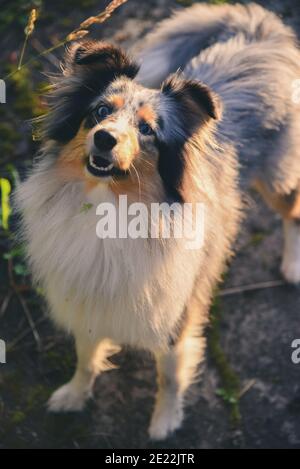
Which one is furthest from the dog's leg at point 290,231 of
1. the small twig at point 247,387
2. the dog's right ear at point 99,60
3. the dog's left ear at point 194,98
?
the dog's right ear at point 99,60

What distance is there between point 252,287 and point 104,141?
1.80 meters

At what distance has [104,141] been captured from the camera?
2385 millimetres

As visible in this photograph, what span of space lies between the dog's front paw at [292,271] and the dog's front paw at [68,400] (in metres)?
1.37

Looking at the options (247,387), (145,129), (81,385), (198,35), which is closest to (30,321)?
(81,385)

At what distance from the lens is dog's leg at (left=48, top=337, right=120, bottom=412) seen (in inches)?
131

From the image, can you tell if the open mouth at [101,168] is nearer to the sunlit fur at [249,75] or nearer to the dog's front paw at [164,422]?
the sunlit fur at [249,75]

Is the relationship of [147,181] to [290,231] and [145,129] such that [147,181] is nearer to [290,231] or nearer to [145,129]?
[145,129]

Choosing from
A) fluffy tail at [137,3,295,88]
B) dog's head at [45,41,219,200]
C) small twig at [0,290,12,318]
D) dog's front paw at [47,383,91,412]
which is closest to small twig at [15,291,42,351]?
small twig at [0,290,12,318]

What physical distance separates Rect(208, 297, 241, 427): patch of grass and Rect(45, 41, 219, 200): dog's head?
1253mm

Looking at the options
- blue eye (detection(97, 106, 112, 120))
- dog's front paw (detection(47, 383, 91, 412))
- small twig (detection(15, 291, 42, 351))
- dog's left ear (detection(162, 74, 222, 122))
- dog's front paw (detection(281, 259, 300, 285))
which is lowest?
dog's front paw (detection(47, 383, 91, 412))

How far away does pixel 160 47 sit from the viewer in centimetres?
363

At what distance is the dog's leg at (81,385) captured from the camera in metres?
3.32

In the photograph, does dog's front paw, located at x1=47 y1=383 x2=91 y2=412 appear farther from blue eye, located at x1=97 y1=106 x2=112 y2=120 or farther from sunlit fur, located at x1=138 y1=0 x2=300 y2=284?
blue eye, located at x1=97 y1=106 x2=112 y2=120

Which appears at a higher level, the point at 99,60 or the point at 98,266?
the point at 99,60
